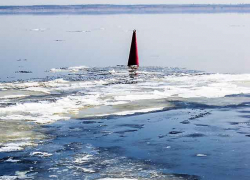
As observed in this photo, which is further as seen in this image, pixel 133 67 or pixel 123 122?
pixel 133 67

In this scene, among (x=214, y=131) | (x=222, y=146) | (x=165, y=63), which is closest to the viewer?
(x=222, y=146)

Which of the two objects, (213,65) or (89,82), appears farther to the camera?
(213,65)

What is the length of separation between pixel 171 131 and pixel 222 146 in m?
1.27

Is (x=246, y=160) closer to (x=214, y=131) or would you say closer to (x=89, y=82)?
(x=214, y=131)

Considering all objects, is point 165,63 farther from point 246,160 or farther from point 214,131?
point 246,160

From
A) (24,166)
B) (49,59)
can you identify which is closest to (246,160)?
(24,166)

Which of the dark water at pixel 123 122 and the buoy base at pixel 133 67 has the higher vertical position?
the buoy base at pixel 133 67

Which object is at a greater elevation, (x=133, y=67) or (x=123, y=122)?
(x=133, y=67)

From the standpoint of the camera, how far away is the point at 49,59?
937 inches

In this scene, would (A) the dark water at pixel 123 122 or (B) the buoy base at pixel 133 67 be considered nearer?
(A) the dark water at pixel 123 122

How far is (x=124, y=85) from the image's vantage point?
15.2 meters

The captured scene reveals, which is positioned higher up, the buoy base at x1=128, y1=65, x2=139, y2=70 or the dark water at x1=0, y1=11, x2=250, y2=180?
the buoy base at x1=128, y1=65, x2=139, y2=70

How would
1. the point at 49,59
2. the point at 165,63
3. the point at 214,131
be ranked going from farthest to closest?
the point at 49,59, the point at 165,63, the point at 214,131

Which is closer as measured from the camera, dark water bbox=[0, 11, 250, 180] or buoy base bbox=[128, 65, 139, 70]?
dark water bbox=[0, 11, 250, 180]
